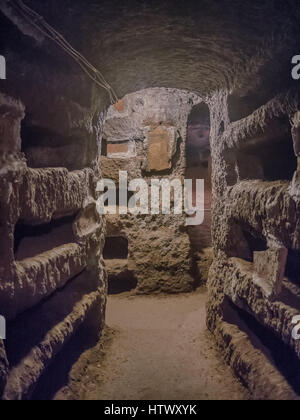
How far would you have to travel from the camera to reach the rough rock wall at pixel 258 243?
151 cm

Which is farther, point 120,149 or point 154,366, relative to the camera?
point 120,149

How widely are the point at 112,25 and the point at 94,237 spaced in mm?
1317

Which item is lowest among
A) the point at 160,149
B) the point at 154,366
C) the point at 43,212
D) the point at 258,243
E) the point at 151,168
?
the point at 154,366

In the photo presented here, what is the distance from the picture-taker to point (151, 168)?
465 cm

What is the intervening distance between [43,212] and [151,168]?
310 cm

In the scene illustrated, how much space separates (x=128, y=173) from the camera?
470cm

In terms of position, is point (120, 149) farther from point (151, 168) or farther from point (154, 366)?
point (154, 366)

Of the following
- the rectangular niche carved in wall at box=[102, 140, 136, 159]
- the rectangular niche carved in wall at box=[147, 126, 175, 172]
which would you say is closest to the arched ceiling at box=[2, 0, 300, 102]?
the rectangular niche carved in wall at box=[147, 126, 175, 172]

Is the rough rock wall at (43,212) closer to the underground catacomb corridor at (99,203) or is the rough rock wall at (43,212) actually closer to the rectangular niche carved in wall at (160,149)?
the underground catacomb corridor at (99,203)

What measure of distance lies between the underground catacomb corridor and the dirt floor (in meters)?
0.01

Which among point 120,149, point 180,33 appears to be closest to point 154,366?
point 180,33

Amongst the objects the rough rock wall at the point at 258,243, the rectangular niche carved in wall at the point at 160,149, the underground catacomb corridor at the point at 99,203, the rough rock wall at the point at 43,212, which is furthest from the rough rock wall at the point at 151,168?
the rough rock wall at the point at 43,212

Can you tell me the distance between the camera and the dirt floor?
6.22 feet
